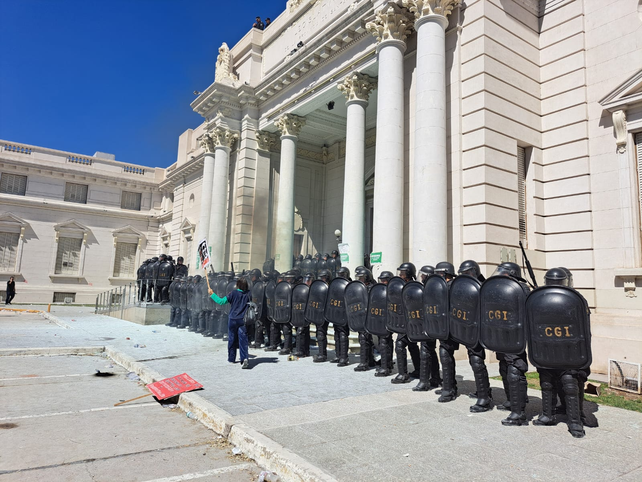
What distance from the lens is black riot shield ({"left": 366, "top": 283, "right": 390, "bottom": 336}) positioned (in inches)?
283

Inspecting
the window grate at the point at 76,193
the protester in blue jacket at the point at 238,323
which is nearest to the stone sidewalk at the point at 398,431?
the protester in blue jacket at the point at 238,323

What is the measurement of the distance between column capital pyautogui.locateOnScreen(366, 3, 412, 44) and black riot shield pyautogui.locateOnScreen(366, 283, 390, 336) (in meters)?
8.49

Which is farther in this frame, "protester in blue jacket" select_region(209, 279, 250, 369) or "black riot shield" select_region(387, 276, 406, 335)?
"protester in blue jacket" select_region(209, 279, 250, 369)

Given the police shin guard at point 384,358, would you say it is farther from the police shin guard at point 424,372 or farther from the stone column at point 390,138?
the stone column at point 390,138

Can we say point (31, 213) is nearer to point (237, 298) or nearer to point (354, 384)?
point (237, 298)

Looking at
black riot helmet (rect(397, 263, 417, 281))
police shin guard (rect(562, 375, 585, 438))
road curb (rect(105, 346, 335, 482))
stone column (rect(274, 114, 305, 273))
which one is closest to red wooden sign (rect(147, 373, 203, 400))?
road curb (rect(105, 346, 335, 482))

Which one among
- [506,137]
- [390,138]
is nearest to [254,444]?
[390,138]

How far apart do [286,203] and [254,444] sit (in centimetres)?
1500

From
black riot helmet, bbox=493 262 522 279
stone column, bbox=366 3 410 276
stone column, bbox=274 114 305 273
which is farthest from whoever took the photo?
stone column, bbox=274 114 305 273

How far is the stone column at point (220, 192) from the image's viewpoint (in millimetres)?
20516

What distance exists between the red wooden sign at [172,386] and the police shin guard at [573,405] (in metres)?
4.49

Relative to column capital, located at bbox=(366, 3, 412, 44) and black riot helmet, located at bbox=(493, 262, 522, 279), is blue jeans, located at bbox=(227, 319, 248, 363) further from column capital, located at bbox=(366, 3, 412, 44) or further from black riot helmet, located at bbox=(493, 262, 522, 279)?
column capital, located at bbox=(366, 3, 412, 44)

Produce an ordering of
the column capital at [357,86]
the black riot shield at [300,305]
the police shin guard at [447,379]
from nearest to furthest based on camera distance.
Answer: the police shin guard at [447,379]
the black riot shield at [300,305]
the column capital at [357,86]

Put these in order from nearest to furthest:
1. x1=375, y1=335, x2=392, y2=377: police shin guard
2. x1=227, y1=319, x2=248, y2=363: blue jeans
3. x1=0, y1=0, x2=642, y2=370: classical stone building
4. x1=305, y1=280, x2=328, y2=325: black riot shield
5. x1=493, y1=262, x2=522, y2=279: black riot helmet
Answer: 1. x1=493, y1=262, x2=522, y2=279: black riot helmet
2. x1=375, y1=335, x2=392, y2=377: police shin guard
3. x1=227, y1=319, x2=248, y2=363: blue jeans
4. x1=305, y1=280, x2=328, y2=325: black riot shield
5. x1=0, y1=0, x2=642, y2=370: classical stone building
